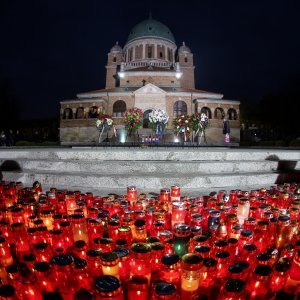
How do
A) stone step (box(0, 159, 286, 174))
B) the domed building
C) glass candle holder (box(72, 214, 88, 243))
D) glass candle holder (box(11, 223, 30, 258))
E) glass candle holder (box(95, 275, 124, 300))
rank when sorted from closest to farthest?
glass candle holder (box(95, 275, 124, 300)) < glass candle holder (box(11, 223, 30, 258)) < glass candle holder (box(72, 214, 88, 243)) < stone step (box(0, 159, 286, 174)) < the domed building

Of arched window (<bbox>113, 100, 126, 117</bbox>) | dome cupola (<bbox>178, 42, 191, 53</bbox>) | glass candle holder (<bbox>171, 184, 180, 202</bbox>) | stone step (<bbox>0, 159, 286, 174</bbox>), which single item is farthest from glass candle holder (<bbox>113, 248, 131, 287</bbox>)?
dome cupola (<bbox>178, 42, 191, 53</bbox>)

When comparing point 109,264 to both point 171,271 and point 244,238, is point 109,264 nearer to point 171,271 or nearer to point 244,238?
point 171,271

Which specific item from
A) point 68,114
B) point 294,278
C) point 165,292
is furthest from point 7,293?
point 68,114

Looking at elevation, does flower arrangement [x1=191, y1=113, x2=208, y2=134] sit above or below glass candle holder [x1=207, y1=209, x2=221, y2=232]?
above

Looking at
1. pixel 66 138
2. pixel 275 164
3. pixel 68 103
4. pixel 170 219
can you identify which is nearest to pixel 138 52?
pixel 68 103

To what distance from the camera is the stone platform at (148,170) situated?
19.5 ft

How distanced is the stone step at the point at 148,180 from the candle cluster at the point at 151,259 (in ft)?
7.48

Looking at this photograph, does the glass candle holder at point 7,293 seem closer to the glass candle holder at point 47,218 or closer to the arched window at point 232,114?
the glass candle holder at point 47,218

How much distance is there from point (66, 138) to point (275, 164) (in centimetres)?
3279

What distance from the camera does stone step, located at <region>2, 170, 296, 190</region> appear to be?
5898 mm

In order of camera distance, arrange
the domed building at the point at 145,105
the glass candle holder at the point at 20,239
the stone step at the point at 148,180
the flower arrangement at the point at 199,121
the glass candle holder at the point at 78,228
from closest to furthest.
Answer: the glass candle holder at the point at 20,239, the glass candle holder at the point at 78,228, the stone step at the point at 148,180, the flower arrangement at the point at 199,121, the domed building at the point at 145,105

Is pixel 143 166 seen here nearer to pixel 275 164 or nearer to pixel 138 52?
pixel 275 164

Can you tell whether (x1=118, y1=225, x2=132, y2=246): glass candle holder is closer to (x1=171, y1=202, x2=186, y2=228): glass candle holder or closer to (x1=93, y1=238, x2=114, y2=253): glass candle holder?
(x1=93, y1=238, x2=114, y2=253): glass candle holder

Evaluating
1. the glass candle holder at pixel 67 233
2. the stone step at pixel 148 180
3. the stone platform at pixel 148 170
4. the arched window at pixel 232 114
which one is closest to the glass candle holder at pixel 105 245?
the glass candle holder at pixel 67 233
